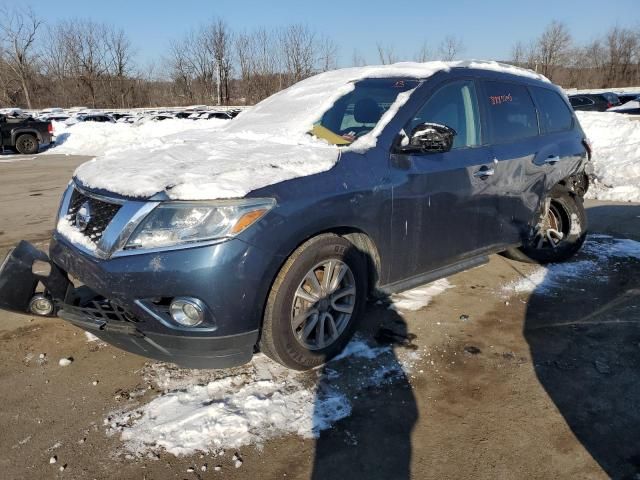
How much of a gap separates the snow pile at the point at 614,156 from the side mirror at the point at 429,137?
275 inches

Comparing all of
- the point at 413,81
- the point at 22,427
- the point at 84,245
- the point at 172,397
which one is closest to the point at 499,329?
the point at 413,81

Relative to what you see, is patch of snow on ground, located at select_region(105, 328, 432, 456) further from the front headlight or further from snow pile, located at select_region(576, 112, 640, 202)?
snow pile, located at select_region(576, 112, 640, 202)

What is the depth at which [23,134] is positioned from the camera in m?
18.8

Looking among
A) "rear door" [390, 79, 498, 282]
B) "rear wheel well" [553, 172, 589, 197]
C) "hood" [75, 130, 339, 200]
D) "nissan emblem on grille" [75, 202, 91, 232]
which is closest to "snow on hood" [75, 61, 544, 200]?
"hood" [75, 130, 339, 200]

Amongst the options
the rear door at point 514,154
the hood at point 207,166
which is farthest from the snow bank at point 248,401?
the rear door at point 514,154

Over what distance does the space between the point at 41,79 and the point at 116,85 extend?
7.98 meters

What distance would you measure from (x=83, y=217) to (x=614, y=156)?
11.0 m

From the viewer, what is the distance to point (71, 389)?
9.60ft

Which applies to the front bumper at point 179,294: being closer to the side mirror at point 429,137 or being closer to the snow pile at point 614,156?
the side mirror at point 429,137

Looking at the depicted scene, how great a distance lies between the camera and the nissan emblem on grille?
2787 mm

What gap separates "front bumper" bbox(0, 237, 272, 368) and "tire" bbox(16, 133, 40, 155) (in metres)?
19.1

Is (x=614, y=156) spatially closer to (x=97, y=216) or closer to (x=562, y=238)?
(x=562, y=238)

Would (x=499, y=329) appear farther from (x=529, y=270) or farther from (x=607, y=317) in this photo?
(x=529, y=270)

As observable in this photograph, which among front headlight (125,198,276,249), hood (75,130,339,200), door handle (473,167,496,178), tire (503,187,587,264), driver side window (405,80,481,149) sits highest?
driver side window (405,80,481,149)
